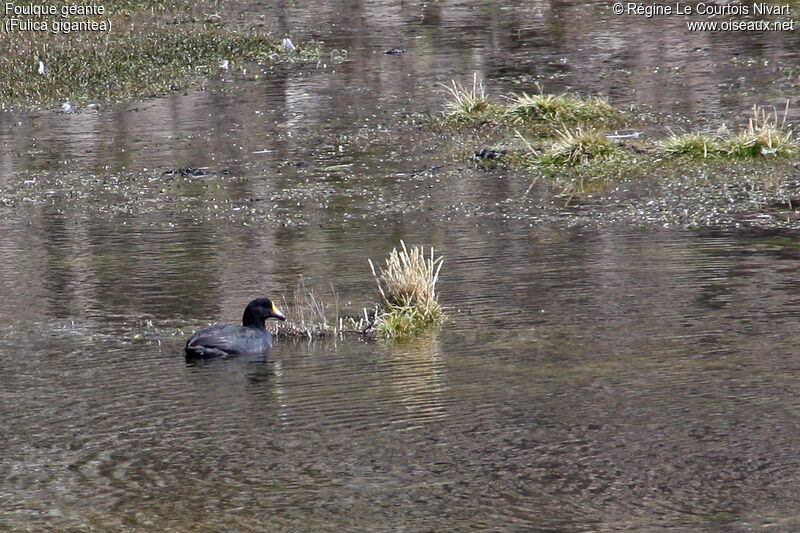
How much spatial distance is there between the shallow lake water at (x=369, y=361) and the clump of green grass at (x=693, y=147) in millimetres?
2342

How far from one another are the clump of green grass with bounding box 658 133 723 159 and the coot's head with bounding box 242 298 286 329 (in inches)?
361

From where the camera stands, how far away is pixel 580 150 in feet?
64.6

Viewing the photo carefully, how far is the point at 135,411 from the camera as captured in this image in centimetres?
1003

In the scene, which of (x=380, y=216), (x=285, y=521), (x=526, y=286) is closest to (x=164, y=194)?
(x=380, y=216)

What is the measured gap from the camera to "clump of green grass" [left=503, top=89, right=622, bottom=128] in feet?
71.5

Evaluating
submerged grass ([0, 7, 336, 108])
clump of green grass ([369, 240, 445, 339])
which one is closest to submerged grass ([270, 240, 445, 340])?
clump of green grass ([369, 240, 445, 339])

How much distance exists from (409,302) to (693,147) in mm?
8448

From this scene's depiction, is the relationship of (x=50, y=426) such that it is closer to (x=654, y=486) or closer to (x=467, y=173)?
(x=654, y=486)

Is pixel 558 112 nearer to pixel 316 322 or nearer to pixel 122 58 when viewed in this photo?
pixel 316 322

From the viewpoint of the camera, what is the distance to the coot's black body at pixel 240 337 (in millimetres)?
11328

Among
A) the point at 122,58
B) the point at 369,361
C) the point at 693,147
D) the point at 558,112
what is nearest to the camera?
the point at 369,361

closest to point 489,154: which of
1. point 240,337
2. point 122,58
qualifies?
point 240,337

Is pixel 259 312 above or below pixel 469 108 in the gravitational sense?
below

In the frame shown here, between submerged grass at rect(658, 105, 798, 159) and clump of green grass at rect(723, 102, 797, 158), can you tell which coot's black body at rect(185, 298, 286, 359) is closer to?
submerged grass at rect(658, 105, 798, 159)
